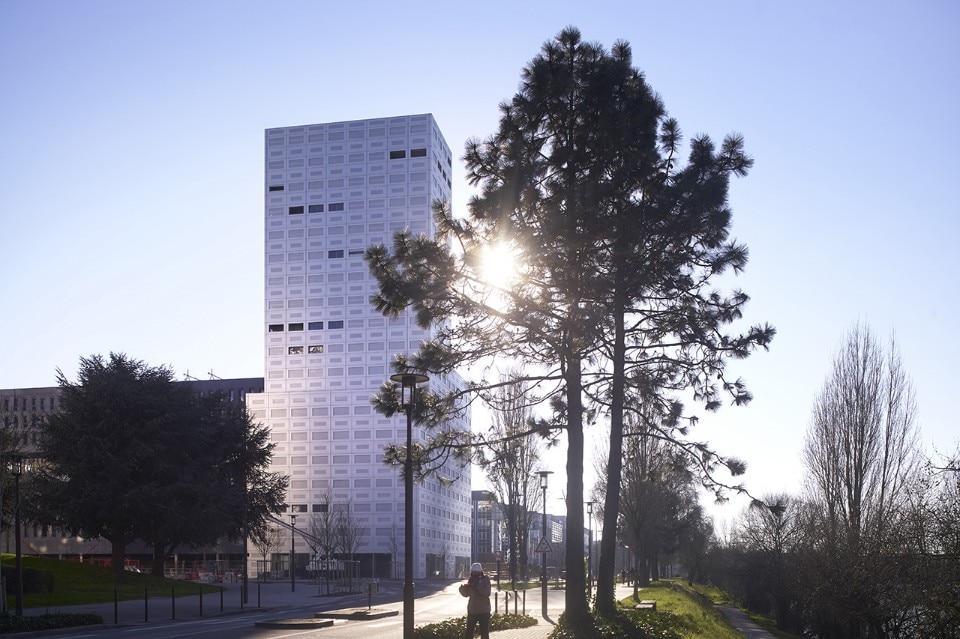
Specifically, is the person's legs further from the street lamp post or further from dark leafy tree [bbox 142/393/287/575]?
dark leafy tree [bbox 142/393/287/575]

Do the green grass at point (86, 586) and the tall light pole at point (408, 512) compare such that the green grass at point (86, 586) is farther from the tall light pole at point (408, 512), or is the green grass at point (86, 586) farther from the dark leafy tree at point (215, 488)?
the tall light pole at point (408, 512)

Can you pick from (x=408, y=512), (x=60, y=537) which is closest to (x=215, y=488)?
(x=408, y=512)

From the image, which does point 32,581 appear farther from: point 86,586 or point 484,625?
point 484,625

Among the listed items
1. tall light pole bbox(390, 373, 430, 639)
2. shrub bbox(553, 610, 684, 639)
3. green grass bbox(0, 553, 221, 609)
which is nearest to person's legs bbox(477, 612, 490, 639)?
tall light pole bbox(390, 373, 430, 639)

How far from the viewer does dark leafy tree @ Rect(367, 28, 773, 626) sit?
22062mm

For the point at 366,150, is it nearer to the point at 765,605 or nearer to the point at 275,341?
the point at 275,341

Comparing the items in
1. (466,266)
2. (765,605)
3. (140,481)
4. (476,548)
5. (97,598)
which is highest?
(466,266)

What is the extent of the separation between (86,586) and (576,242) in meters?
39.1

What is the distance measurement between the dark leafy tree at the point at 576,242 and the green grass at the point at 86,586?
79.1 feet

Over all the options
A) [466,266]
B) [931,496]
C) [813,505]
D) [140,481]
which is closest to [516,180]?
[466,266]

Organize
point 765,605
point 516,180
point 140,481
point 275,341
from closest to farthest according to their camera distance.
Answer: point 516,180 → point 140,481 → point 765,605 → point 275,341

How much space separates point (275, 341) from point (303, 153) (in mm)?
22919

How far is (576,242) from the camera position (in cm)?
2192

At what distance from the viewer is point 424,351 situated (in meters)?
22.9
